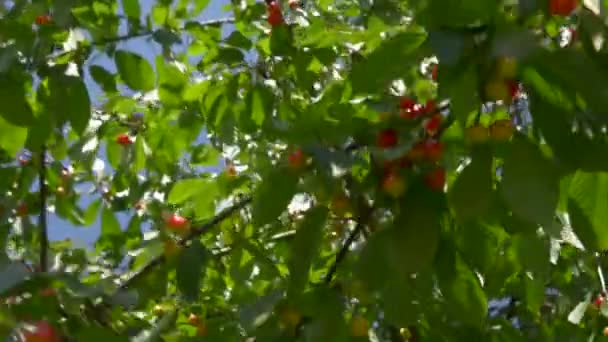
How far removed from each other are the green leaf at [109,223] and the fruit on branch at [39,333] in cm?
108

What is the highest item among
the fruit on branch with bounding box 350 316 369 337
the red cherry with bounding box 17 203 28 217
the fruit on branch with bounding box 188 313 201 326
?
the fruit on branch with bounding box 350 316 369 337

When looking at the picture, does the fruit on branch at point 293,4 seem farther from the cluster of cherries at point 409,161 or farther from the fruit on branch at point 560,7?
the fruit on branch at point 560,7

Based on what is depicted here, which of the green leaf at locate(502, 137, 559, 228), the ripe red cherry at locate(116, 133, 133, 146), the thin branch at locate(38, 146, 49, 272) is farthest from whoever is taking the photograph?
the ripe red cherry at locate(116, 133, 133, 146)

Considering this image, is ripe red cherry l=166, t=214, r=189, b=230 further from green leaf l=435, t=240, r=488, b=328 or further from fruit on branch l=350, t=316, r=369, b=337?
green leaf l=435, t=240, r=488, b=328

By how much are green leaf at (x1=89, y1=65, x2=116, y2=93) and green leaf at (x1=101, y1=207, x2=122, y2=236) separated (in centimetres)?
52

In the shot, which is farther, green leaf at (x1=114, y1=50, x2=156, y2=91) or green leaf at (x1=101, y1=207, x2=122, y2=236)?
green leaf at (x1=101, y1=207, x2=122, y2=236)

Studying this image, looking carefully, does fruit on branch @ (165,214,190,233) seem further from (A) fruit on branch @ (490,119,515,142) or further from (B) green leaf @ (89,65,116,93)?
(A) fruit on branch @ (490,119,515,142)

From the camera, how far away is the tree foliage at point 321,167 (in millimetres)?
966

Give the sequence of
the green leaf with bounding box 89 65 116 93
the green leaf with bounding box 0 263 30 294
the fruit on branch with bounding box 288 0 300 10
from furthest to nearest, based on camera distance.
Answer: the fruit on branch with bounding box 288 0 300 10 → the green leaf with bounding box 89 65 116 93 → the green leaf with bounding box 0 263 30 294

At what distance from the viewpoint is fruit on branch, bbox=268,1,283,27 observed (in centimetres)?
186

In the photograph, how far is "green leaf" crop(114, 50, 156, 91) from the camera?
1612 mm

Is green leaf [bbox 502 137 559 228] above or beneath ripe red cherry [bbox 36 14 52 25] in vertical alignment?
above

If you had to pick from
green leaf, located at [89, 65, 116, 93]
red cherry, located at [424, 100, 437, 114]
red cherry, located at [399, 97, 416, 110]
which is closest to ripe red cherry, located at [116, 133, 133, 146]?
green leaf, located at [89, 65, 116, 93]

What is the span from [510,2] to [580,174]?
22 cm
